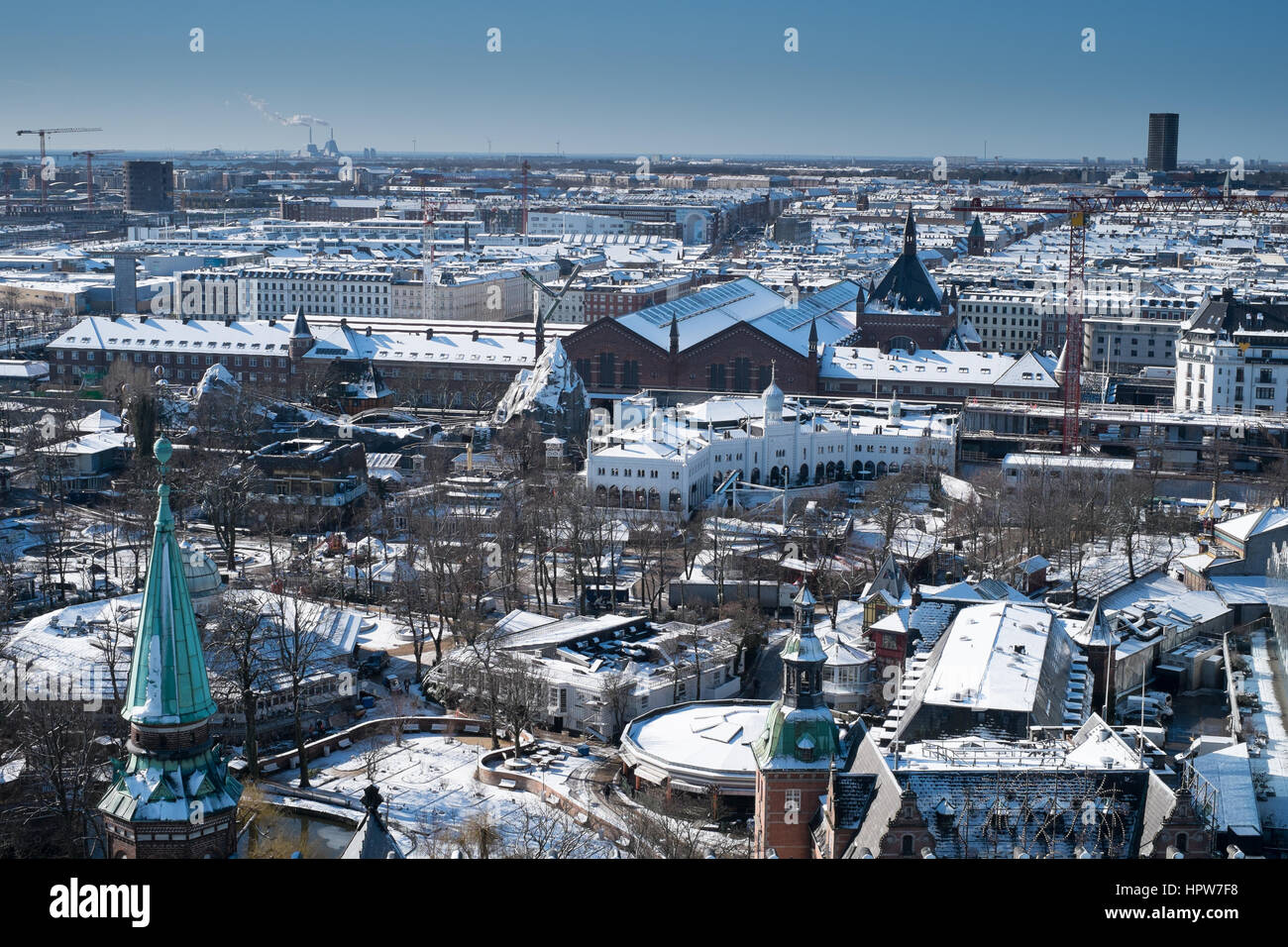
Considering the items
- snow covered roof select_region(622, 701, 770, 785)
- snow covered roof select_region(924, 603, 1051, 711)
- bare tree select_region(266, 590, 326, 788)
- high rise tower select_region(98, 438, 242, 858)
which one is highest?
high rise tower select_region(98, 438, 242, 858)

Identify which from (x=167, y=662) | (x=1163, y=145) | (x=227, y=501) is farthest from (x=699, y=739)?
(x=1163, y=145)

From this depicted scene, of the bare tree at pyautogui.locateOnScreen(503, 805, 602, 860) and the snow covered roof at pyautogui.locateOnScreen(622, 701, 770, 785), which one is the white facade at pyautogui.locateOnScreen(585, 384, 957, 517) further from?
the bare tree at pyautogui.locateOnScreen(503, 805, 602, 860)

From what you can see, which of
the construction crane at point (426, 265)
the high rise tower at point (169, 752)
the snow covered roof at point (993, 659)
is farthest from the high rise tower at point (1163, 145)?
the high rise tower at point (169, 752)

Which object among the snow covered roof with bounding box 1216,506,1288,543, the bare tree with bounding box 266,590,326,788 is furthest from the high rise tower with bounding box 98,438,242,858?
the snow covered roof with bounding box 1216,506,1288,543

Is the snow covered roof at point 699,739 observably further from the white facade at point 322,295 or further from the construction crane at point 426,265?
the white facade at point 322,295

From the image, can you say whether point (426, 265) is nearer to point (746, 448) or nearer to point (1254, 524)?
point (746, 448)

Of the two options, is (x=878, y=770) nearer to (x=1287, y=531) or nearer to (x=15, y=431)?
(x=1287, y=531)
